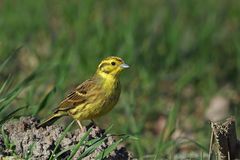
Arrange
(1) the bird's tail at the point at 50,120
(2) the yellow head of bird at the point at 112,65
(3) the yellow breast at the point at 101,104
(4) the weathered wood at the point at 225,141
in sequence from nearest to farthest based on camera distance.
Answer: (4) the weathered wood at the point at 225,141 → (1) the bird's tail at the point at 50,120 → (3) the yellow breast at the point at 101,104 → (2) the yellow head of bird at the point at 112,65

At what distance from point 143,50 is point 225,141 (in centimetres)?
427

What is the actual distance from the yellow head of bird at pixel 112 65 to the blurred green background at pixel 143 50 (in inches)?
44.1

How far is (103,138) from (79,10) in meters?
5.45

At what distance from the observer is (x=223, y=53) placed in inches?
424

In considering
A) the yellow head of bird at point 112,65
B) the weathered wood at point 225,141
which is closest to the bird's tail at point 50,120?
the yellow head of bird at point 112,65

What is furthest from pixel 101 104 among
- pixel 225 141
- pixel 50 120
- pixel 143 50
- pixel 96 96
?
pixel 143 50

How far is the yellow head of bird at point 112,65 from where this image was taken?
7109mm

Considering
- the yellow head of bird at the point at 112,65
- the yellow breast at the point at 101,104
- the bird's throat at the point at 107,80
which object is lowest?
the yellow breast at the point at 101,104

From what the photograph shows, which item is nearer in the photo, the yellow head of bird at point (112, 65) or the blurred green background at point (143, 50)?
the yellow head of bird at point (112, 65)

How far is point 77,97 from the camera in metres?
7.04

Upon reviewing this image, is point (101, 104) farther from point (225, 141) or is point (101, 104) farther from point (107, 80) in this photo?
point (225, 141)

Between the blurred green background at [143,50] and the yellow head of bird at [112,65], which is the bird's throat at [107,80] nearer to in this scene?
the yellow head of bird at [112,65]

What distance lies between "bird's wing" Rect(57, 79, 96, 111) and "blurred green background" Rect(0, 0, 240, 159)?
1.18m

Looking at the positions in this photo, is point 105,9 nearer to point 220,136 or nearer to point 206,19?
point 206,19
